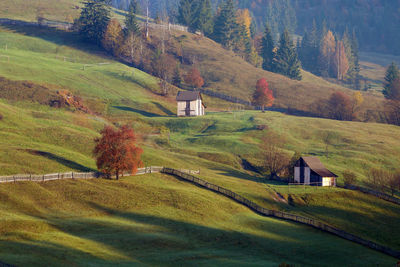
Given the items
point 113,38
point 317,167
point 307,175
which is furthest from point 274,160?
point 113,38

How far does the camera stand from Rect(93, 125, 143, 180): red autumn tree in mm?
74312

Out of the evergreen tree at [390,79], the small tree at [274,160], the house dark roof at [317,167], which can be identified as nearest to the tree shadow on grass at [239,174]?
the small tree at [274,160]

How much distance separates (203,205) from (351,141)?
203ft

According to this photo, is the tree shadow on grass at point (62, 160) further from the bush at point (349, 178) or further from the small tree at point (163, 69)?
the small tree at point (163, 69)

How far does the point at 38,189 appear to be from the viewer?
6366 centimetres

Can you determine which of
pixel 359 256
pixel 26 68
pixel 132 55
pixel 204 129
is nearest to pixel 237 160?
pixel 204 129

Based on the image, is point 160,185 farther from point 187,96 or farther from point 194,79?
point 194,79

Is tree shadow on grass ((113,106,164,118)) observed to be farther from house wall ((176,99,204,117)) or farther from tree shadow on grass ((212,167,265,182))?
tree shadow on grass ((212,167,265,182))

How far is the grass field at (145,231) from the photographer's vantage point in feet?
156

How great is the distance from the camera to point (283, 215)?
2763 inches

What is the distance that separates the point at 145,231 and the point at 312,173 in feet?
147

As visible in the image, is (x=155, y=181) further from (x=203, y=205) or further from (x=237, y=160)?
(x=237, y=160)

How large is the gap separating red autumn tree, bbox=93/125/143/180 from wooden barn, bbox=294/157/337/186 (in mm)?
31630

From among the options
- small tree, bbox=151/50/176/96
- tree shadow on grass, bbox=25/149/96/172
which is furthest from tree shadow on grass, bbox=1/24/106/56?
tree shadow on grass, bbox=25/149/96/172
